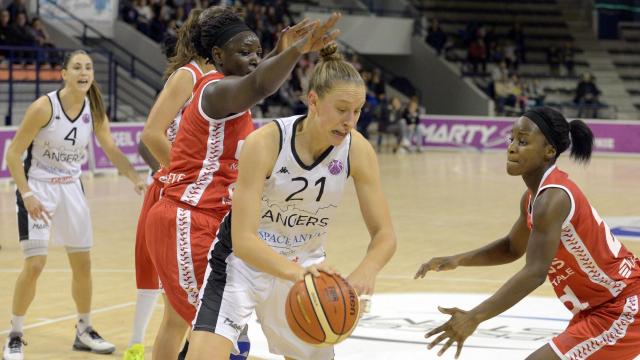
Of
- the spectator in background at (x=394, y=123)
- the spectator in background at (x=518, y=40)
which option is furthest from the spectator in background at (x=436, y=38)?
the spectator in background at (x=394, y=123)

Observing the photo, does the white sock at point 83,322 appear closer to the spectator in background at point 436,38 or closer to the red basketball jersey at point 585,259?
the red basketball jersey at point 585,259

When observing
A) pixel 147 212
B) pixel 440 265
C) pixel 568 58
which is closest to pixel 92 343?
pixel 147 212

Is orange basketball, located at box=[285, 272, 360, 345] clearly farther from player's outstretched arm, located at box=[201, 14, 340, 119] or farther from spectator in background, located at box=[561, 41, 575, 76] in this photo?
spectator in background, located at box=[561, 41, 575, 76]

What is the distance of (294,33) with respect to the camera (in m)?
4.40

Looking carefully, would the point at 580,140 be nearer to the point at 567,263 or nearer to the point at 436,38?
the point at 567,263

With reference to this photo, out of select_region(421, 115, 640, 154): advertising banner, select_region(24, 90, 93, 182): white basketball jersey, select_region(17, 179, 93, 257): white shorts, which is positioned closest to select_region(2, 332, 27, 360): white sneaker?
select_region(17, 179, 93, 257): white shorts

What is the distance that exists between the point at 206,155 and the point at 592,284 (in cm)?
174

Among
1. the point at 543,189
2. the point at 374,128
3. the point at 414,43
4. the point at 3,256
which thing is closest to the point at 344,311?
the point at 543,189

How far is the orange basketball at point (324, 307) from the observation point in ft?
12.9

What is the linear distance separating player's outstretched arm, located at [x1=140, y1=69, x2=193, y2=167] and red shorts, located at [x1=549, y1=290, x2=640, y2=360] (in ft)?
6.69

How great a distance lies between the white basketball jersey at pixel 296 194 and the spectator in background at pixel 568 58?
29.6 metres

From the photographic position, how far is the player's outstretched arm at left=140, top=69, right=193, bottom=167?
17.2 feet

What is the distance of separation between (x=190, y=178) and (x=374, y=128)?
25.0 m

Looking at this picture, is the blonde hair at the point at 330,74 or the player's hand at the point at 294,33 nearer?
the blonde hair at the point at 330,74
